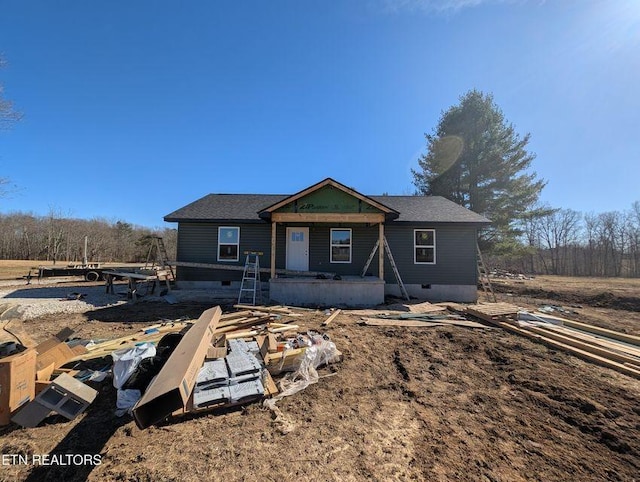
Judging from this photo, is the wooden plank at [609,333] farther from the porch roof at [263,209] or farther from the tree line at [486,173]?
the tree line at [486,173]

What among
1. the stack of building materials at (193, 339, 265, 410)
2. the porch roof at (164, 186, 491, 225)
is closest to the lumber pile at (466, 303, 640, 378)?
the porch roof at (164, 186, 491, 225)

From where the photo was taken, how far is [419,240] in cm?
1166

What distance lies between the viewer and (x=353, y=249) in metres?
11.7

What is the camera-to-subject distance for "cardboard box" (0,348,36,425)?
2702 millimetres

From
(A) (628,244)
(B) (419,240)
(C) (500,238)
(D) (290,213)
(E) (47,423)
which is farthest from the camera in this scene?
(A) (628,244)

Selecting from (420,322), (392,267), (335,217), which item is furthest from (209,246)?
(420,322)

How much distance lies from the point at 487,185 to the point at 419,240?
1242 cm

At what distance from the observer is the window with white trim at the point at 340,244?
11.7m

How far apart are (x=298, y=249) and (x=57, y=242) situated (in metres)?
34.8

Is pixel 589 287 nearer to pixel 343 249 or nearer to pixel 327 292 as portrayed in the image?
pixel 343 249

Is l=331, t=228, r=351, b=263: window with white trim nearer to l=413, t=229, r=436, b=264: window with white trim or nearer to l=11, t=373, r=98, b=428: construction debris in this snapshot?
l=413, t=229, r=436, b=264: window with white trim

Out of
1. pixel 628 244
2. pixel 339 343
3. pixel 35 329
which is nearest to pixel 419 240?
pixel 339 343

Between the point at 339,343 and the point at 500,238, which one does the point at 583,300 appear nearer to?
the point at 500,238

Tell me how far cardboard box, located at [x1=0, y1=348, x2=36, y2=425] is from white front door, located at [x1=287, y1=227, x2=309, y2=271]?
29.5 ft
